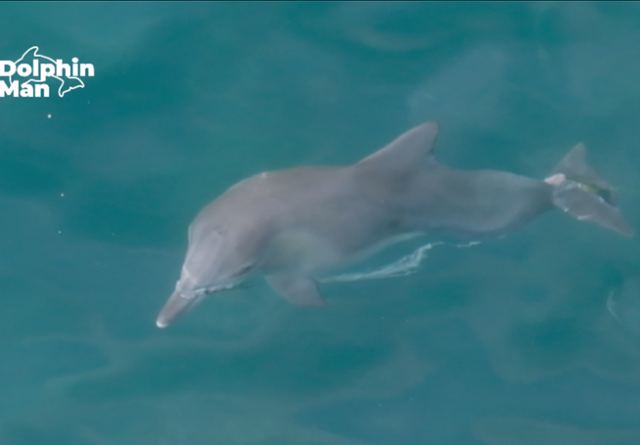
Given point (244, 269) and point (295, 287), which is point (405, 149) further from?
point (244, 269)

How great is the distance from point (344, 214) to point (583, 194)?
4670mm

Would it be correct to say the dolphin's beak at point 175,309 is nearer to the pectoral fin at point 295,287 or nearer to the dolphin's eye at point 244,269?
the dolphin's eye at point 244,269

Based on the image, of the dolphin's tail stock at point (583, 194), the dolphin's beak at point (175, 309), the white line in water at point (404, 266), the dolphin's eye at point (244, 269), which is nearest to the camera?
the dolphin's beak at point (175, 309)

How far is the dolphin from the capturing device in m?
11.1

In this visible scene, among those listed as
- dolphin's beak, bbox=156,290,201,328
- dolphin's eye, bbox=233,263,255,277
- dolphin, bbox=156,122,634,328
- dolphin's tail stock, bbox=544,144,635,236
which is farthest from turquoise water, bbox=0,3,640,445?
dolphin's beak, bbox=156,290,201,328

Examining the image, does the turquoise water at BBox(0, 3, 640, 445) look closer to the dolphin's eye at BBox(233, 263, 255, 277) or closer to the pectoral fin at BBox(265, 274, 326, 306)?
the pectoral fin at BBox(265, 274, 326, 306)

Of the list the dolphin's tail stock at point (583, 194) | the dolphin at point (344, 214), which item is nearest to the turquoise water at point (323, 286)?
the dolphin's tail stock at point (583, 194)

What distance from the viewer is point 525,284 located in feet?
45.3

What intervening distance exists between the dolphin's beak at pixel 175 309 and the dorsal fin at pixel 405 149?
3.51 meters

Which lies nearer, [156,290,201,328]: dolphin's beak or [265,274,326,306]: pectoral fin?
[156,290,201,328]: dolphin's beak

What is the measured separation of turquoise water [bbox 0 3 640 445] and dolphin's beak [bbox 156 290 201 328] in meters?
2.29

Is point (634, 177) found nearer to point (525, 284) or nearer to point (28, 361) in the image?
point (525, 284)

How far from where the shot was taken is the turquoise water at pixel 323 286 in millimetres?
13055

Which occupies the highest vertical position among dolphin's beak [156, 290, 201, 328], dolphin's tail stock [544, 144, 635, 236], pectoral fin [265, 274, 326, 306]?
dolphin's tail stock [544, 144, 635, 236]
